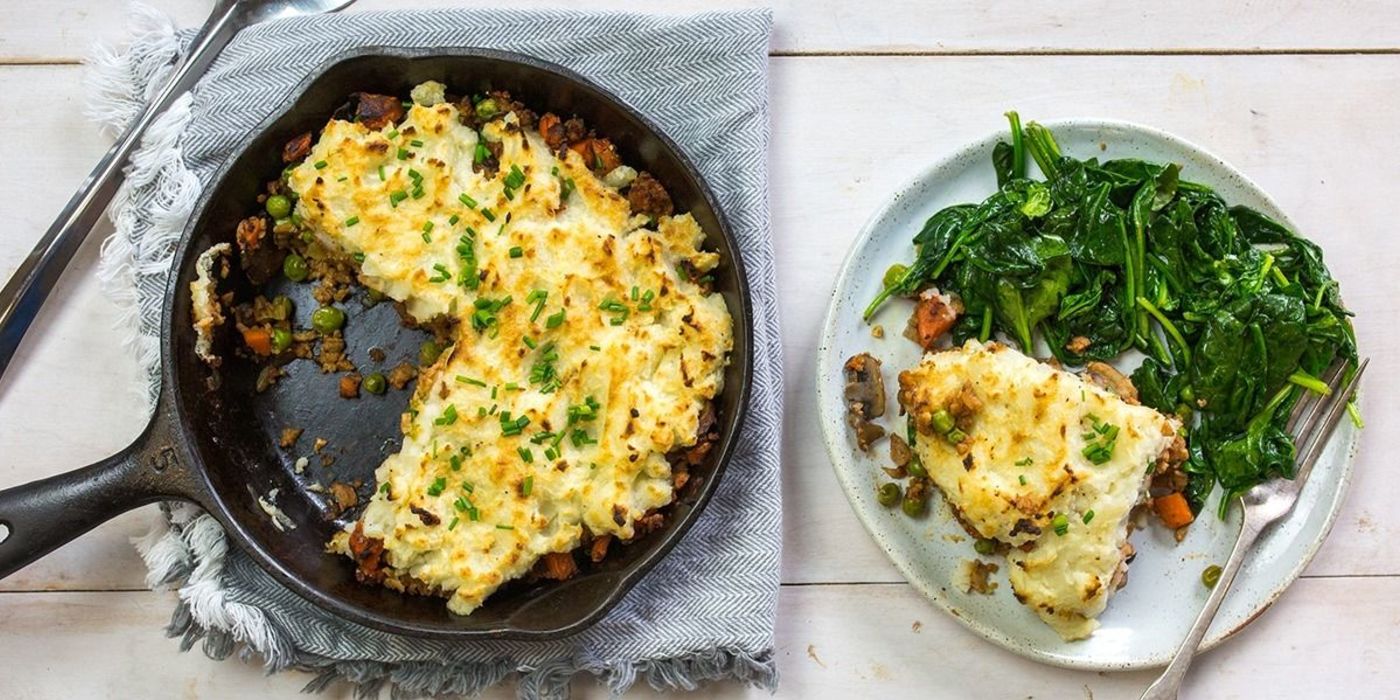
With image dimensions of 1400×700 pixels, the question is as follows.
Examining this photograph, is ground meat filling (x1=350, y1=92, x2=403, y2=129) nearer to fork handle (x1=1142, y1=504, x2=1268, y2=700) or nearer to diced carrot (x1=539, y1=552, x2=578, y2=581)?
diced carrot (x1=539, y1=552, x2=578, y2=581)

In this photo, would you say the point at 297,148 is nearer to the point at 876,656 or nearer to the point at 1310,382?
the point at 876,656

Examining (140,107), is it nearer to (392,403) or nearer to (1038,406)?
(392,403)

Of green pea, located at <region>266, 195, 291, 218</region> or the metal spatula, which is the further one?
the metal spatula

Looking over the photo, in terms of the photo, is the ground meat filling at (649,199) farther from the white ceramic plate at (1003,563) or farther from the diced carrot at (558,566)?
the diced carrot at (558,566)

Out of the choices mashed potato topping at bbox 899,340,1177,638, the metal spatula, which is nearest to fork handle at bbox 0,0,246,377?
the metal spatula

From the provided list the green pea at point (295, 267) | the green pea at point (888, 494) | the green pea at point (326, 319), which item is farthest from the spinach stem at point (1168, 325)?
the green pea at point (295, 267)

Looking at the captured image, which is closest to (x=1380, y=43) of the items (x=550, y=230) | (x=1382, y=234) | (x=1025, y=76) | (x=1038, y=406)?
(x=1382, y=234)
